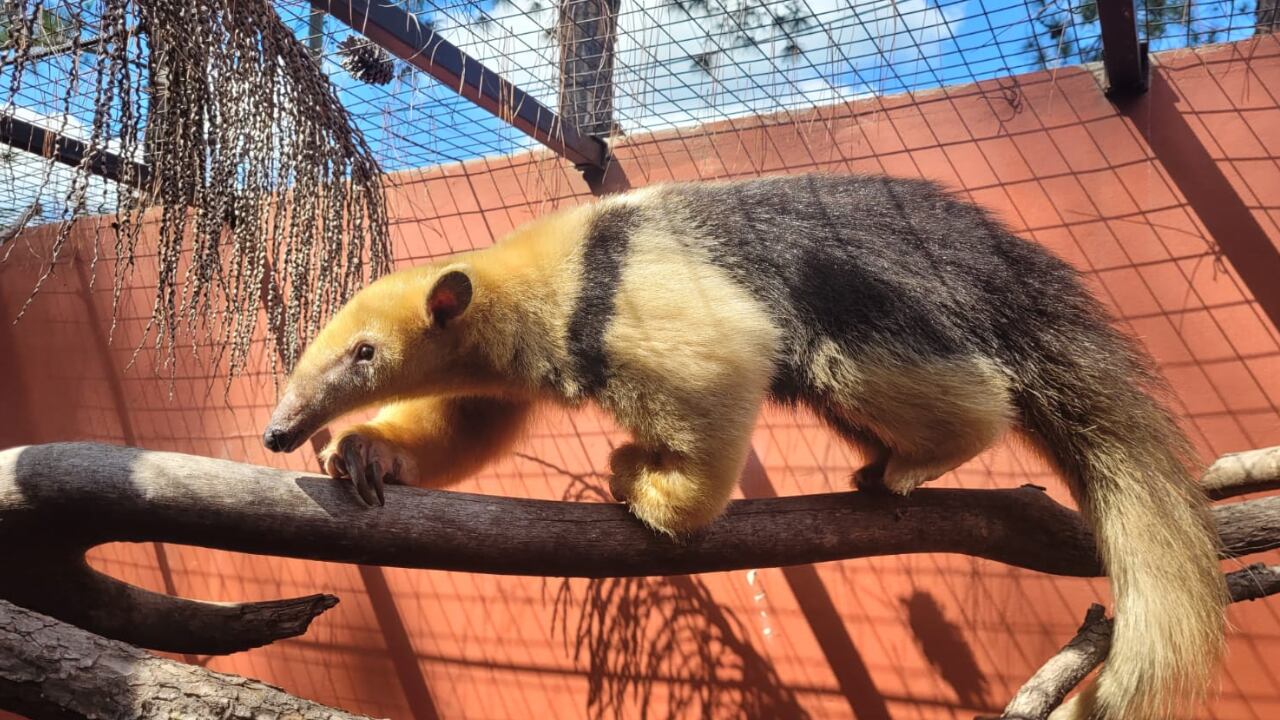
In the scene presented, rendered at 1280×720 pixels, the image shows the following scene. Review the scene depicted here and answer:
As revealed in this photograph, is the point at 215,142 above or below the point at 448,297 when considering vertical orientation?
above

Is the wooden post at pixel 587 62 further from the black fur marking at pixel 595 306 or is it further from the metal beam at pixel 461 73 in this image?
the black fur marking at pixel 595 306

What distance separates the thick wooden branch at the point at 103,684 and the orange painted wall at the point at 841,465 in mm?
2148

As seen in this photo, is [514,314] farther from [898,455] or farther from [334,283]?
[898,455]

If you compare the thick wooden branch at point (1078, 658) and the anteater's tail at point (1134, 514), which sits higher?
the anteater's tail at point (1134, 514)

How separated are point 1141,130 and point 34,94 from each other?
4.38 meters

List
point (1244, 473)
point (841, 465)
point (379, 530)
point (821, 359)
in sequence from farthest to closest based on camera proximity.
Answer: point (841, 465)
point (1244, 473)
point (821, 359)
point (379, 530)

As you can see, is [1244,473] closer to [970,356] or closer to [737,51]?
[970,356]

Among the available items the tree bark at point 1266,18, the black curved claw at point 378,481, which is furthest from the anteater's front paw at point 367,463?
the tree bark at point 1266,18

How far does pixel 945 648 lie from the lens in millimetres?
3820

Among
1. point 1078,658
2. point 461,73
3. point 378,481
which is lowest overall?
point 1078,658

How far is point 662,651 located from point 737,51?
2.68 m

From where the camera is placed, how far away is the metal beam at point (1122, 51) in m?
3.09

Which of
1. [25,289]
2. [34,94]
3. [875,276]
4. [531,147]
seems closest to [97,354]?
[25,289]

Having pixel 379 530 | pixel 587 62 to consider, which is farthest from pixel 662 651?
pixel 587 62
